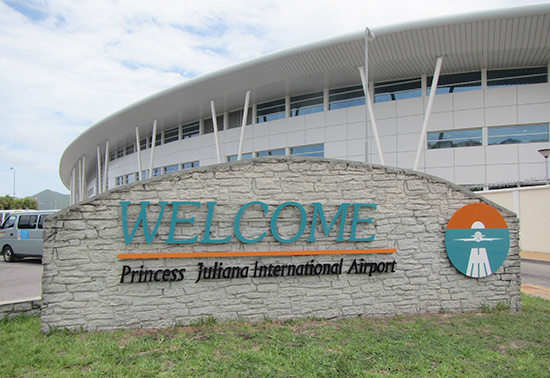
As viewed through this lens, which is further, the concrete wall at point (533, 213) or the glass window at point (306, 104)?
the glass window at point (306, 104)

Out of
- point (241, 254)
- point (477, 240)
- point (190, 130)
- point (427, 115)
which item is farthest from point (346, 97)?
point (241, 254)

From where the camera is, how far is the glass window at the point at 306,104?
83.7 feet

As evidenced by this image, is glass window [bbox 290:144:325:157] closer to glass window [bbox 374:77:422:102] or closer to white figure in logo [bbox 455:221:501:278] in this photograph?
glass window [bbox 374:77:422:102]

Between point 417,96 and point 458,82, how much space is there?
2.35 meters

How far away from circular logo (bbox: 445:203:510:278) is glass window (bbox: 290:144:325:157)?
1773cm

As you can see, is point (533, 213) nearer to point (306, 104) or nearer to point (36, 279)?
point (306, 104)

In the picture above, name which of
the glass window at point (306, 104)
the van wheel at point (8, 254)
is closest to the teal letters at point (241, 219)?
the van wheel at point (8, 254)

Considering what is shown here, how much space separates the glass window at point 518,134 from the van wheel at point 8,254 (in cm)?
2440

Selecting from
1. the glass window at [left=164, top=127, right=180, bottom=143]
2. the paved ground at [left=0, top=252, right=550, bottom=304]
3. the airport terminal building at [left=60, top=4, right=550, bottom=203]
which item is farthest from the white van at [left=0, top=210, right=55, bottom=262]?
the glass window at [left=164, top=127, right=180, bottom=143]

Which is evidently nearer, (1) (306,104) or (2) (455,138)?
(2) (455,138)

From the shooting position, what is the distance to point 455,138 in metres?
21.9

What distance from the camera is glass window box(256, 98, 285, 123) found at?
89.2 feet

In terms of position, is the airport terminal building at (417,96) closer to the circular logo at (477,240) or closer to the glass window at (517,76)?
the glass window at (517,76)

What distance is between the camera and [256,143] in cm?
2794
